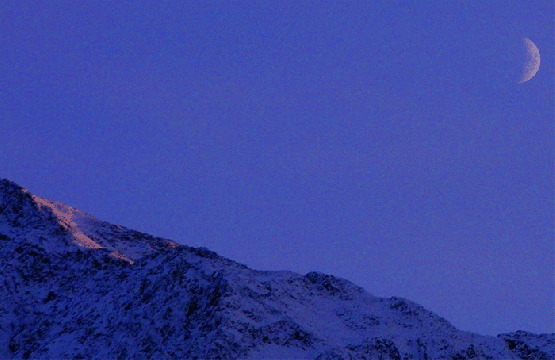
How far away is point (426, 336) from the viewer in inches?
1939

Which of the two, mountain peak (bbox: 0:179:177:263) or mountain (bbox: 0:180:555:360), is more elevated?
mountain peak (bbox: 0:179:177:263)

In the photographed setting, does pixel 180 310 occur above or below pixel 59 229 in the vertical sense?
below

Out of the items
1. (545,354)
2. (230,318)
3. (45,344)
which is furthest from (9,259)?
(545,354)

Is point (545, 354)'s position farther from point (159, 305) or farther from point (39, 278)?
point (39, 278)

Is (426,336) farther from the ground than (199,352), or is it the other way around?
(426,336)

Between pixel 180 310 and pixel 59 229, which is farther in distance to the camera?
pixel 59 229

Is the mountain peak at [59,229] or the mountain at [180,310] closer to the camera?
the mountain at [180,310]

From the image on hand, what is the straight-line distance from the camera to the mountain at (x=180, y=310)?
144ft

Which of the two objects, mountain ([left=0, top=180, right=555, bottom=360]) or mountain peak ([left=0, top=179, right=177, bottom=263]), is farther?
mountain peak ([left=0, top=179, right=177, bottom=263])

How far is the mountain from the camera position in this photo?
144 feet

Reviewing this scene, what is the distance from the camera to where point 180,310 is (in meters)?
45.2

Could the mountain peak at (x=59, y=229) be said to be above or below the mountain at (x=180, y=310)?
above

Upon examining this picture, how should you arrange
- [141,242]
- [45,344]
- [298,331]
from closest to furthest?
1. [298,331]
2. [45,344]
3. [141,242]

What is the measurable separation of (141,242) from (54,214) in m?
7.48
